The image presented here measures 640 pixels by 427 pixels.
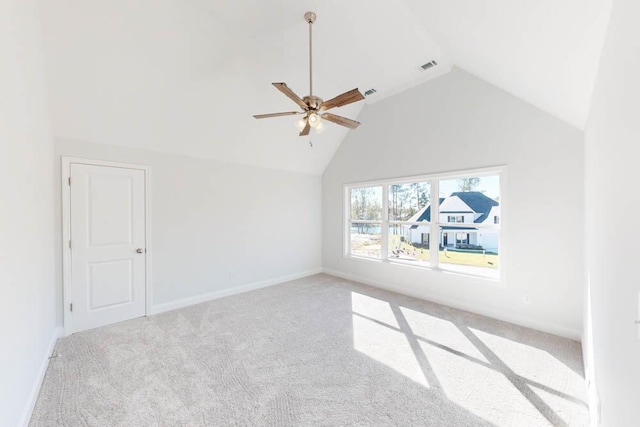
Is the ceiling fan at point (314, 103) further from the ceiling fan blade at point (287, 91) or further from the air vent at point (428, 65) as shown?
the air vent at point (428, 65)

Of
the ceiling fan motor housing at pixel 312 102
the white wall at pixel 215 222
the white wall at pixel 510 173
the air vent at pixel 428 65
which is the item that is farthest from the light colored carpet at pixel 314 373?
the air vent at pixel 428 65

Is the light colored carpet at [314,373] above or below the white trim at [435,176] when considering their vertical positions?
below

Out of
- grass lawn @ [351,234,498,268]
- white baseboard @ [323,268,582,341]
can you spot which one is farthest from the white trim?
white baseboard @ [323,268,582,341]

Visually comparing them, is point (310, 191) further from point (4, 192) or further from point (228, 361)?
point (4, 192)

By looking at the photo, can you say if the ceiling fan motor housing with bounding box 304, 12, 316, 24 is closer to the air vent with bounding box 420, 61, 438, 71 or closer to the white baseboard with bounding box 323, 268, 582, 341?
the air vent with bounding box 420, 61, 438, 71

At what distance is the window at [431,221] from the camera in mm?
3746

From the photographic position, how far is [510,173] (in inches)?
135

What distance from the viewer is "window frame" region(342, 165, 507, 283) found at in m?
3.52

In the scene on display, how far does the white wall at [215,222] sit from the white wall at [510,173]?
6.90 ft

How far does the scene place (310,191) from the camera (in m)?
5.90

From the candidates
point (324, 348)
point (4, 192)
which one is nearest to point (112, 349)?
point (4, 192)

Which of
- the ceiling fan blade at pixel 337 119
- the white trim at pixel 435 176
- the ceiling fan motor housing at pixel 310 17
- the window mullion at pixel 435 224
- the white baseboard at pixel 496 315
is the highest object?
the ceiling fan motor housing at pixel 310 17

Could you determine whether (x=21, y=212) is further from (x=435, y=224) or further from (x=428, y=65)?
(x=435, y=224)

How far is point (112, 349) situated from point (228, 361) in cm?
134
